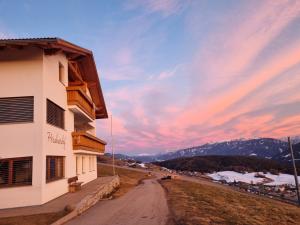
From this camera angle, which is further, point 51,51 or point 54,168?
point 54,168

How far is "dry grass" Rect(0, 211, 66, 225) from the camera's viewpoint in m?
13.5

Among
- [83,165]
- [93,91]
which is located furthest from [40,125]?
[93,91]

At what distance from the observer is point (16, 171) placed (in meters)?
18.4

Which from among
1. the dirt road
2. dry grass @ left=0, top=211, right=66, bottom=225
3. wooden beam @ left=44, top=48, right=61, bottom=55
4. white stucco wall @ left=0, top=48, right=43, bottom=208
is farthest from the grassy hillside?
dry grass @ left=0, top=211, right=66, bottom=225

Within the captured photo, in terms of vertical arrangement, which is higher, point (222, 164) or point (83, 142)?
point (83, 142)

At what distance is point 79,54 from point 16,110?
7980 millimetres

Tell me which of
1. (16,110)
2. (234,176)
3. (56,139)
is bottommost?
(234,176)

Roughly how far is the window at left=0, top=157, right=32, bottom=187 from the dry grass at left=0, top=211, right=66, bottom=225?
3.88m

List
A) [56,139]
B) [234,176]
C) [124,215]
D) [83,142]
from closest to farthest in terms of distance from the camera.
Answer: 1. [124,215]
2. [56,139]
3. [83,142]
4. [234,176]

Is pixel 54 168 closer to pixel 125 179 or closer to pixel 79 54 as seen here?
pixel 79 54

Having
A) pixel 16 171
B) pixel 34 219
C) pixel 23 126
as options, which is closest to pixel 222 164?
pixel 23 126

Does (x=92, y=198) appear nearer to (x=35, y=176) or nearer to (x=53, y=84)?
(x=35, y=176)

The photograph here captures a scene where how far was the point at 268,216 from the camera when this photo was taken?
20391mm

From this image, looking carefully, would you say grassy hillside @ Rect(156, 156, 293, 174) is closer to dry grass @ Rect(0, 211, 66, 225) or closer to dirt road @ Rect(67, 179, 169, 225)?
dirt road @ Rect(67, 179, 169, 225)
